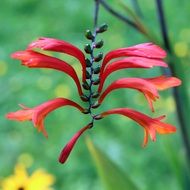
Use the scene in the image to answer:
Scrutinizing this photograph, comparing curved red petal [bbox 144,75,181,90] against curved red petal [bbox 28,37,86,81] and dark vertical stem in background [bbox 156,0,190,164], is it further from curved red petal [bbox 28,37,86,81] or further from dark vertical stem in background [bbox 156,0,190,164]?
dark vertical stem in background [bbox 156,0,190,164]

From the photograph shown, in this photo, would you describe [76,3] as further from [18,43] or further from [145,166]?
[145,166]

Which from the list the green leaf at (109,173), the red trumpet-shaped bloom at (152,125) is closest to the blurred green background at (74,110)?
the green leaf at (109,173)

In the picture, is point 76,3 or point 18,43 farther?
point 76,3

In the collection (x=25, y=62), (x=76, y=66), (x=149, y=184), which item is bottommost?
(x=149, y=184)

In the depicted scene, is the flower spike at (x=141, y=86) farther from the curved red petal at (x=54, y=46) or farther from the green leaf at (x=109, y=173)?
the green leaf at (x=109, y=173)

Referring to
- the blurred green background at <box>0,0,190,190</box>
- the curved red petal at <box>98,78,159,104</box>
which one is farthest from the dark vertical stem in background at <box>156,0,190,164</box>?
the curved red petal at <box>98,78,159,104</box>

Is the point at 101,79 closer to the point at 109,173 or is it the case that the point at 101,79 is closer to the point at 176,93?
the point at 109,173

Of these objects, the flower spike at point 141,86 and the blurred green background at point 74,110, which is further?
the blurred green background at point 74,110

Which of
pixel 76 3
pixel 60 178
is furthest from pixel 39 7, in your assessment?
pixel 60 178
